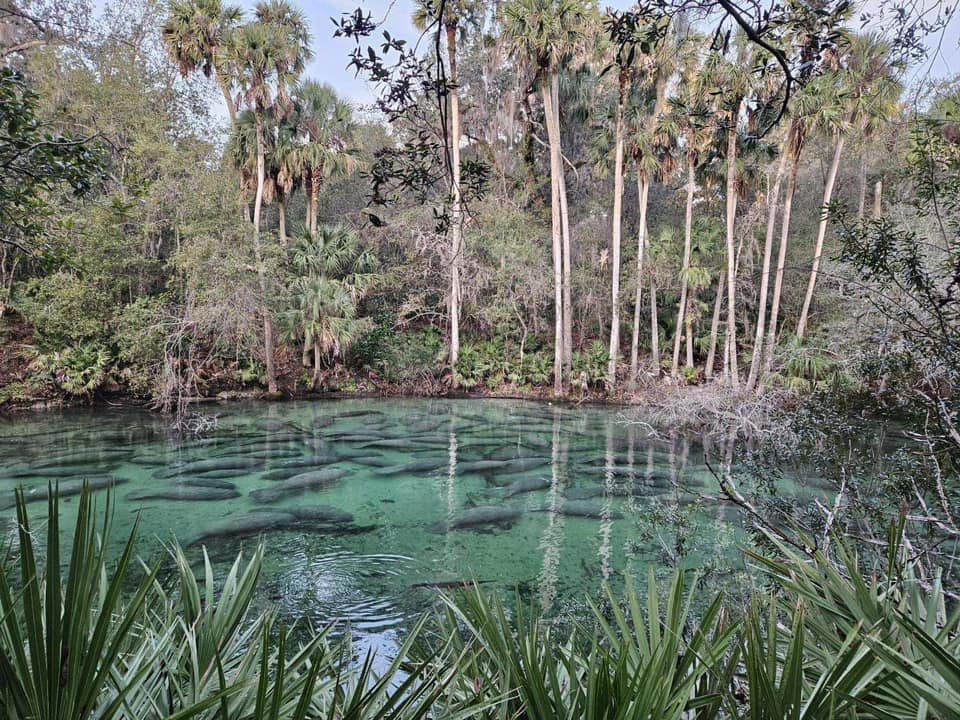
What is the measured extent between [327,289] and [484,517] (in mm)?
11638

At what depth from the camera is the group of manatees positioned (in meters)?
8.05

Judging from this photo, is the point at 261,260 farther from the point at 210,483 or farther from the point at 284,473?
the point at 210,483

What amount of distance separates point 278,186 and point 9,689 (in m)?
19.2

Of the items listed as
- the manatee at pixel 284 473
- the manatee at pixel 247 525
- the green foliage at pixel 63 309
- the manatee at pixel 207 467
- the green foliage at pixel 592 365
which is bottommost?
the manatee at pixel 247 525

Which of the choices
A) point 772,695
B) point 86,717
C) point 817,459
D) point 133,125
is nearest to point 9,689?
point 86,717

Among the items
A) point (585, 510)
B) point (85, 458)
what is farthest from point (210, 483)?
point (585, 510)

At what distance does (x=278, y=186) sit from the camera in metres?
18.3

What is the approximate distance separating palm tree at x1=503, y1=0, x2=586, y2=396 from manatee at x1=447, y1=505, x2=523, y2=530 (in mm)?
10126

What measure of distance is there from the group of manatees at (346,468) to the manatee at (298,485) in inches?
0.6

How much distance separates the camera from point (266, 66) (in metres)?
16.5

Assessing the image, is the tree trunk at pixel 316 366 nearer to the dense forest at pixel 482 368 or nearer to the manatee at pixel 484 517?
the dense forest at pixel 482 368

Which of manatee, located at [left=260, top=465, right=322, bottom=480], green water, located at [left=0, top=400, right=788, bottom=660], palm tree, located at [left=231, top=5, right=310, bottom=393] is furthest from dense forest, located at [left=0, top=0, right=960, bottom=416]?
manatee, located at [left=260, top=465, right=322, bottom=480]

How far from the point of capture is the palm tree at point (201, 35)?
16.1 m

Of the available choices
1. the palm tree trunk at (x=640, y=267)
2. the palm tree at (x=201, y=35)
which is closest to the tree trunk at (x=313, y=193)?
the palm tree at (x=201, y=35)
